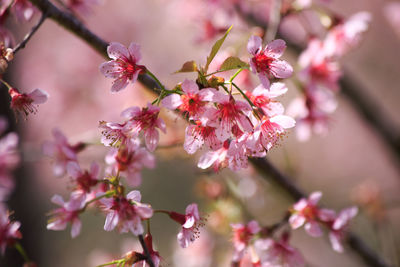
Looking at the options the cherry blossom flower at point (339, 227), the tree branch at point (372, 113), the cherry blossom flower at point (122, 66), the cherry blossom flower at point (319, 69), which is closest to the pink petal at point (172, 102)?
the cherry blossom flower at point (122, 66)

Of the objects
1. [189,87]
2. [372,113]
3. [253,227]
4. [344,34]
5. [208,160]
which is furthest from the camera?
[372,113]

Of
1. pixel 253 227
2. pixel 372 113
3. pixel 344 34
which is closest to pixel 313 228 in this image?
pixel 253 227

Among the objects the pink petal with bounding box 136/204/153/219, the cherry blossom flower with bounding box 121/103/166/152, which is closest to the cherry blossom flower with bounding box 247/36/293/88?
the cherry blossom flower with bounding box 121/103/166/152

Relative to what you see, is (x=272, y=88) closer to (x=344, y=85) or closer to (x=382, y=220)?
(x=382, y=220)

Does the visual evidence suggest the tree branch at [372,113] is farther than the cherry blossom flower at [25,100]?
Yes

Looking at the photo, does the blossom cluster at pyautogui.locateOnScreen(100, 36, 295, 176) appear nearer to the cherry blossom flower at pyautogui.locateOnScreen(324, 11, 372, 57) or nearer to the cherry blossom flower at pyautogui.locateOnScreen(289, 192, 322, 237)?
the cherry blossom flower at pyautogui.locateOnScreen(289, 192, 322, 237)

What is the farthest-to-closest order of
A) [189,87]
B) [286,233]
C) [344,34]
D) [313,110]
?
[313,110]
[344,34]
[286,233]
[189,87]

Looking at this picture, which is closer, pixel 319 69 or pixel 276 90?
pixel 276 90

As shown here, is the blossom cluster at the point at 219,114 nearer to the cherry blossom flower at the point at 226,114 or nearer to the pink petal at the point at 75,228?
the cherry blossom flower at the point at 226,114

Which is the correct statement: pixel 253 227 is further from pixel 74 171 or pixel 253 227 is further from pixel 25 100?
pixel 25 100
